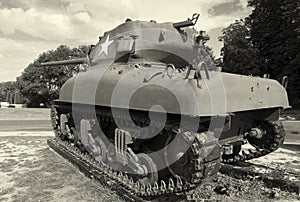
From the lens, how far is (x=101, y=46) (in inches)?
319

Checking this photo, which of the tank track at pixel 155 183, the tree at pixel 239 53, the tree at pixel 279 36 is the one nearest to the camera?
the tank track at pixel 155 183

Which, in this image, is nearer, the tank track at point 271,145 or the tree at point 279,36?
the tank track at point 271,145

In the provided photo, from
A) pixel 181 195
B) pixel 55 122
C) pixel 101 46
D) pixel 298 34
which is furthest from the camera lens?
pixel 298 34

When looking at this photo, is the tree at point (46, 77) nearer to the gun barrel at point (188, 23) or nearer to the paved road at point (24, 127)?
the paved road at point (24, 127)

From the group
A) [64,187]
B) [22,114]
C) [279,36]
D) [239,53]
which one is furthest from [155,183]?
[279,36]

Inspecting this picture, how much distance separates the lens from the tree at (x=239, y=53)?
95.5 feet

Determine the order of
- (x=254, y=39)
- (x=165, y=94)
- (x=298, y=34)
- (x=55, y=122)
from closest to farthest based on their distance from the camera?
1. (x=165, y=94)
2. (x=55, y=122)
3. (x=298, y=34)
4. (x=254, y=39)

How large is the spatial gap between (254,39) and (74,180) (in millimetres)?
30951

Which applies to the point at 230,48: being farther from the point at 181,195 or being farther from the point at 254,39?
the point at 181,195

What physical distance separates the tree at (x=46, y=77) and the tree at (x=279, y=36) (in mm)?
19510

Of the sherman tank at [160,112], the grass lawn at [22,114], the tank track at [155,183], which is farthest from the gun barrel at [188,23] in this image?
the grass lawn at [22,114]

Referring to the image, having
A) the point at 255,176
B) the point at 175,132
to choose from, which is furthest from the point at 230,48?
the point at 175,132

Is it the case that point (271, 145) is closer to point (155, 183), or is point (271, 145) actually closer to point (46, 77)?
point (155, 183)

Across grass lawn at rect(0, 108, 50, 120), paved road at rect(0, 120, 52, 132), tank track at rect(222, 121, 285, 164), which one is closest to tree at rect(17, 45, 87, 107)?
grass lawn at rect(0, 108, 50, 120)
